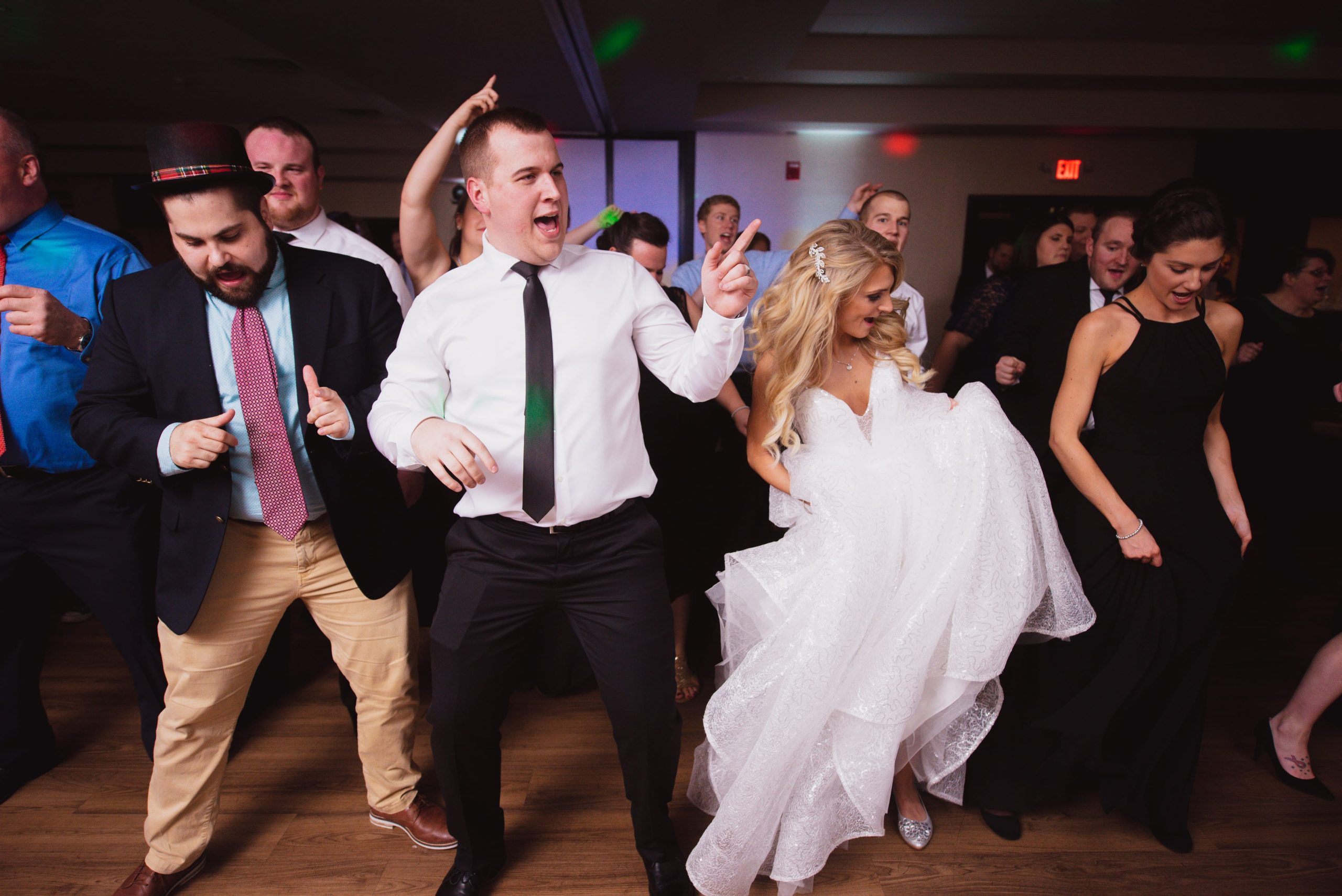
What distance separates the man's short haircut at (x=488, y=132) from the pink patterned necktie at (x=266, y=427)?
23.7 inches

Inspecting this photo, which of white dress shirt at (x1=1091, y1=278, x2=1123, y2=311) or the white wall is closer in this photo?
white dress shirt at (x1=1091, y1=278, x2=1123, y2=311)

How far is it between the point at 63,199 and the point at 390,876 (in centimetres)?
1086

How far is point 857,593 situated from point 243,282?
60.9 inches

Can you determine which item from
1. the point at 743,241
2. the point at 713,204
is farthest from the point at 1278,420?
the point at 743,241

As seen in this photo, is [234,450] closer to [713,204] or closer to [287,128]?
[287,128]

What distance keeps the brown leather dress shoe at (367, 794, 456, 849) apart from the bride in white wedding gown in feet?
2.31

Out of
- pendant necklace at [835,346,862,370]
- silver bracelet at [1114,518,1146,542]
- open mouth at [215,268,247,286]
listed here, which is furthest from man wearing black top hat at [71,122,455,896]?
silver bracelet at [1114,518,1146,542]

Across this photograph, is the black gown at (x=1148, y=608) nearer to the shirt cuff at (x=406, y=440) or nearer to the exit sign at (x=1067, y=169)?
the shirt cuff at (x=406, y=440)

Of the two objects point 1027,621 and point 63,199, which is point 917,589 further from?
point 63,199

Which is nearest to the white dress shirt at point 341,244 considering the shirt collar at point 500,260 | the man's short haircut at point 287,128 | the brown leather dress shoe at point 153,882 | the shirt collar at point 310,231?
the shirt collar at point 310,231

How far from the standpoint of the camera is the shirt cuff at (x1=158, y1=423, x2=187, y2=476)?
1.49 meters

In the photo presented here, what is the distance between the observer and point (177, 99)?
704 centimetres

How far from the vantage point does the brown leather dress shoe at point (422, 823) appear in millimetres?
1908

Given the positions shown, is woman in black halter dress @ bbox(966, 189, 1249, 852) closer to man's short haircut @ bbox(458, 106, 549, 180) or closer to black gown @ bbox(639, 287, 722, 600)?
black gown @ bbox(639, 287, 722, 600)
